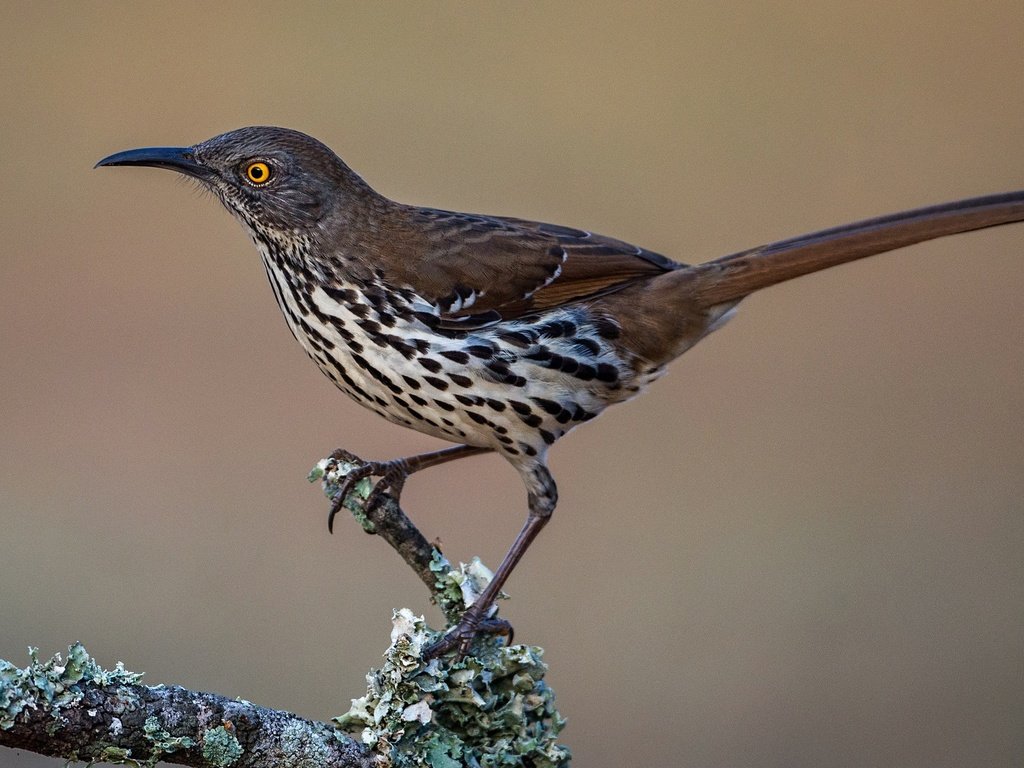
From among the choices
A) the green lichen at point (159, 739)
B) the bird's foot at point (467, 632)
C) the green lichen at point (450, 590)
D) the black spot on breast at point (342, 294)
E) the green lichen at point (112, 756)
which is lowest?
the green lichen at point (112, 756)

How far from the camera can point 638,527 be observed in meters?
7.11

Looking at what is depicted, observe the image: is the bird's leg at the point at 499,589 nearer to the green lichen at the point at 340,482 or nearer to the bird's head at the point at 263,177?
the green lichen at the point at 340,482

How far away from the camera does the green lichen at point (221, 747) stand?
7.87 feet

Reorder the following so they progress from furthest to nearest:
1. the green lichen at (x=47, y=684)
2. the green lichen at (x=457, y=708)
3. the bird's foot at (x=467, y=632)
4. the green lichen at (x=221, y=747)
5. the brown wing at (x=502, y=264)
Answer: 1. the brown wing at (x=502, y=264)
2. the bird's foot at (x=467, y=632)
3. the green lichen at (x=457, y=708)
4. the green lichen at (x=221, y=747)
5. the green lichen at (x=47, y=684)

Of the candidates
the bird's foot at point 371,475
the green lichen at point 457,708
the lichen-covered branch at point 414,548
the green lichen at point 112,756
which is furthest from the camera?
the bird's foot at point 371,475

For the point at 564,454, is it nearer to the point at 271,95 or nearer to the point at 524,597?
the point at 524,597

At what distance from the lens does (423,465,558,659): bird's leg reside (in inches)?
126

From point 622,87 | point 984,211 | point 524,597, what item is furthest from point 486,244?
point 622,87

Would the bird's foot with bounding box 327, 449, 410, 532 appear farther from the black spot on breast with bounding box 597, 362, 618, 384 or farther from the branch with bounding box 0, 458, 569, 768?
the black spot on breast with bounding box 597, 362, 618, 384

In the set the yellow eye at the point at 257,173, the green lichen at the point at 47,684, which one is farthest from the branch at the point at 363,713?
the yellow eye at the point at 257,173

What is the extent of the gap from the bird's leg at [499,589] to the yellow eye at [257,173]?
1176mm

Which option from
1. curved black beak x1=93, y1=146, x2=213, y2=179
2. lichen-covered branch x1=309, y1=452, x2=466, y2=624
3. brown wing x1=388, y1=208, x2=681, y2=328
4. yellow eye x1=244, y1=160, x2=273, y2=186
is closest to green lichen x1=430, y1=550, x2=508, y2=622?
lichen-covered branch x1=309, y1=452, x2=466, y2=624

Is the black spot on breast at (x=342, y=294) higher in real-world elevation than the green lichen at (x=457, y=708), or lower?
higher

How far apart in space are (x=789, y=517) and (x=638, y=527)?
88 centimetres
